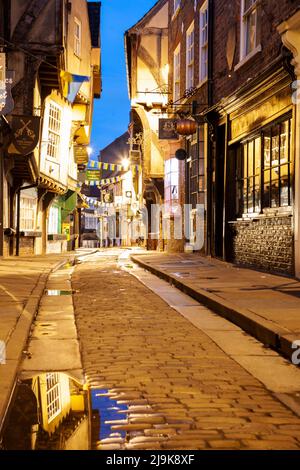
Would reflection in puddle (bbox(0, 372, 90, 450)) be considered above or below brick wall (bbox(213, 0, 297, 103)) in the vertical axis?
below

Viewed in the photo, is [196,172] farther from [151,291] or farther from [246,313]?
[246,313]

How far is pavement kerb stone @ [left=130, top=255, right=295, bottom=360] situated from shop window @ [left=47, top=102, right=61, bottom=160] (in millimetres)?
15316

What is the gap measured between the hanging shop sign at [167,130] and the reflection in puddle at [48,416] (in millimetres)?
16887

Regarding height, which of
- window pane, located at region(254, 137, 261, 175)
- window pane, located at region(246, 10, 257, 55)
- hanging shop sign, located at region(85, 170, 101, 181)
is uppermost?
window pane, located at region(246, 10, 257, 55)

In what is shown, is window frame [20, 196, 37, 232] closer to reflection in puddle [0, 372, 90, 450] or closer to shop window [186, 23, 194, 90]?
shop window [186, 23, 194, 90]

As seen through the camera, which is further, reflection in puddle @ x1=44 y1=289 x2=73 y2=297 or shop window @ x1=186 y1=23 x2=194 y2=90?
shop window @ x1=186 y1=23 x2=194 y2=90

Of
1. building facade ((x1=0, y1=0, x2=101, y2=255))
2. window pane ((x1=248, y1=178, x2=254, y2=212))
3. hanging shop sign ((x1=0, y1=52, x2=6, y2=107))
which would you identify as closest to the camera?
window pane ((x1=248, y1=178, x2=254, y2=212))

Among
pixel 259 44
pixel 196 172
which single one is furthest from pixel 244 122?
pixel 196 172

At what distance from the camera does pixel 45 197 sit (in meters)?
25.7

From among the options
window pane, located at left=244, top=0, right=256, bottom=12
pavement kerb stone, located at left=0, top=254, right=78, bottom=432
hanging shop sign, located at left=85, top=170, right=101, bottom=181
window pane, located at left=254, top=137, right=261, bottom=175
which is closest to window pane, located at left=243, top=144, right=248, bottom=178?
window pane, located at left=254, top=137, right=261, bottom=175

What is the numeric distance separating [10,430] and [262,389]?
193 cm

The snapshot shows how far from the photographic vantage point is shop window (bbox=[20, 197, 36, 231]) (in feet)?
73.8

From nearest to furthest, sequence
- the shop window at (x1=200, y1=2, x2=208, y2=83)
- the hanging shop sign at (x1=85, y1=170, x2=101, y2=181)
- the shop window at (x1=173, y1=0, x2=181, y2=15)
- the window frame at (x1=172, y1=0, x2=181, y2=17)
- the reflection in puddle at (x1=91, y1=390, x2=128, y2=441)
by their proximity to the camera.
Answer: the reflection in puddle at (x1=91, y1=390, x2=128, y2=441), the shop window at (x1=200, y1=2, x2=208, y2=83), the window frame at (x1=172, y1=0, x2=181, y2=17), the shop window at (x1=173, y1=0, x2=181, y2=15), the hanging shop sign at (x1=85, y1=170, x2=101, y2=181)

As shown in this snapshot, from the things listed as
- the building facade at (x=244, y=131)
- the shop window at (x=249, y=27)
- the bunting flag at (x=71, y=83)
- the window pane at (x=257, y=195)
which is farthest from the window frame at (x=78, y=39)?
the window pane at (x=257, y=195)
